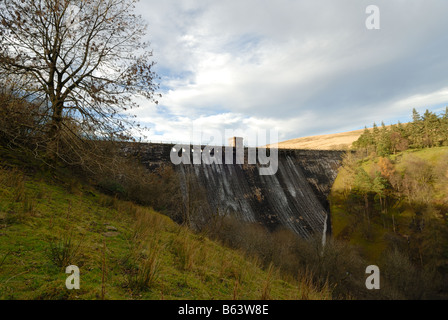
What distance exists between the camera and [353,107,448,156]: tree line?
61.8 meters

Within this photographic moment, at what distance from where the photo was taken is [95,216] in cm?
809

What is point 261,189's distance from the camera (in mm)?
40844

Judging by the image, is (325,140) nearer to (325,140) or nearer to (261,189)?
(325,140)

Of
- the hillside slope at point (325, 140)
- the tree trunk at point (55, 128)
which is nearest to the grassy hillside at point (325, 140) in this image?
the hillside slope at point (325, 140)

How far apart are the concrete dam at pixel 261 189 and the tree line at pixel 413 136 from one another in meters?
26.8

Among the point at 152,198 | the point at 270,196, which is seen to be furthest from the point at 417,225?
the point at 152,198

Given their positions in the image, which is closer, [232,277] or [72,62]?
[232,277]

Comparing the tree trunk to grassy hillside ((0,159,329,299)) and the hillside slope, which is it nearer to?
grassy hillside ((0,159,329,299))

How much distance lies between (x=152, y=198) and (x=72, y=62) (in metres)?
12.0

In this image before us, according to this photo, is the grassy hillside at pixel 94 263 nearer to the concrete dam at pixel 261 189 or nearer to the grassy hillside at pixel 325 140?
the concrete dam at pixel 261 189

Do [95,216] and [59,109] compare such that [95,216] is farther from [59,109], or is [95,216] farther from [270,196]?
[270,196]

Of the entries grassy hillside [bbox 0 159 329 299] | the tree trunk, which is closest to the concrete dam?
the tree trunk

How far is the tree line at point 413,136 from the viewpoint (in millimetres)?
61844

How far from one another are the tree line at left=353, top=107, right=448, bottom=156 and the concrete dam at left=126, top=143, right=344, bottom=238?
26778 mm
